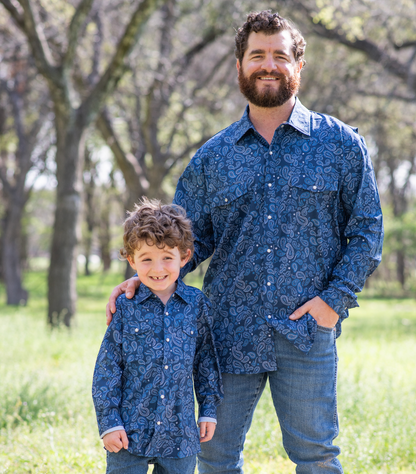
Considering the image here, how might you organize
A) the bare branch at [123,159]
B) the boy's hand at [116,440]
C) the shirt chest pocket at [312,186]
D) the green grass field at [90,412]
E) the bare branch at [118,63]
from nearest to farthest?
the boy's hand at [116,440], the shirt chest pocket at [312,186], the green grass field at [90,412], the bare branch at [118,63], the bare branch at [123,159]

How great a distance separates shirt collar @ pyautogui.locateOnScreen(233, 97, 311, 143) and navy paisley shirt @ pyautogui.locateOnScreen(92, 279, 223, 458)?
85cm

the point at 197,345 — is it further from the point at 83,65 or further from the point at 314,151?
the point at 83,65

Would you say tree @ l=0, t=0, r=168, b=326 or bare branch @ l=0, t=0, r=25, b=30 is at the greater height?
bare branch @ l=0, t=0, r=25, b=30

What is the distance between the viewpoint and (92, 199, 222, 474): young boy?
237 centimetres

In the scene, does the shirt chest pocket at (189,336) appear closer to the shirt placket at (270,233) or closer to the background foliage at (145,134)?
the shirt placket at (270,233)

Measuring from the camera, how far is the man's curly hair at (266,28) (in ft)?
8.66

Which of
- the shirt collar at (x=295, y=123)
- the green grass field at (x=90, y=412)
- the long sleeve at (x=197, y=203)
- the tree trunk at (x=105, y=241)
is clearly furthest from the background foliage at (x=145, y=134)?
the tree trunk at (x=105, y=241)

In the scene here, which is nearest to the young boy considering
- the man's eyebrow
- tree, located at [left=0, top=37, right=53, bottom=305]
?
the man's eyebrow

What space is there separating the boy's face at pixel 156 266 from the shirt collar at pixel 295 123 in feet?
2.26

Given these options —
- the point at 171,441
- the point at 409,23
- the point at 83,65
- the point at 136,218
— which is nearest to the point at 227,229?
the point at 136,218

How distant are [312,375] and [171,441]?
0.69 m

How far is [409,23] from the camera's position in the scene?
9.47 metres

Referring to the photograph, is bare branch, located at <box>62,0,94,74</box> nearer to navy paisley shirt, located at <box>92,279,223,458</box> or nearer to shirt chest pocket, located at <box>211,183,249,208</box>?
shirt chest pocket, located at <box>211,183,249,208</box>

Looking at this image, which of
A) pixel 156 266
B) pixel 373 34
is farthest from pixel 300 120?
pixel 373 34
